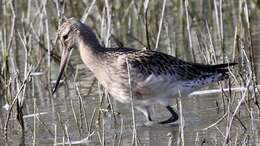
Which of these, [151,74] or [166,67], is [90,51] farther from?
[166,67]

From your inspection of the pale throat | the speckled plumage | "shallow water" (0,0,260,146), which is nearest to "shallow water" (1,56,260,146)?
"shallow water" (0,0,260,146)

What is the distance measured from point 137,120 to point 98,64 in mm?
802

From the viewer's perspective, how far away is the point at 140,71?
873 cm

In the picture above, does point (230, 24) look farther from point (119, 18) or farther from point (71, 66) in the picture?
point (71, 66)

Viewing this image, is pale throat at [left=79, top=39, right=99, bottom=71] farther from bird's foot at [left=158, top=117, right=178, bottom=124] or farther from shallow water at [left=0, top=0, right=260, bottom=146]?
bird's foot at [left=158, top=117, right=178, bottom=124]

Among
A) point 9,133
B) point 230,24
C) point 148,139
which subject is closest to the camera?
point 148,139

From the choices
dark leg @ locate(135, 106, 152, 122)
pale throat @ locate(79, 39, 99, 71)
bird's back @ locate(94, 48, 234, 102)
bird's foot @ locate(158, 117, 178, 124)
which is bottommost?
bird's foot @ locate(158, 117, 178, 124)

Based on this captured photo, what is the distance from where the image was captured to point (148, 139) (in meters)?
8.16

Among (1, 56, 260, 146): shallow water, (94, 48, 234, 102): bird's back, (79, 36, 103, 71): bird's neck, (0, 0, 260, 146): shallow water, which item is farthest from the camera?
(79, 36, 103, 71): bird's neck

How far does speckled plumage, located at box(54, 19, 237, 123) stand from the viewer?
8.70 m

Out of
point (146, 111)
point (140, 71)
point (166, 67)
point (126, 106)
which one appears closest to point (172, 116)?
point (146, 111)

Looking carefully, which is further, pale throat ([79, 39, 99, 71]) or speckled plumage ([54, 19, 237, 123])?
pale throat ([79, 39, 99, 71])

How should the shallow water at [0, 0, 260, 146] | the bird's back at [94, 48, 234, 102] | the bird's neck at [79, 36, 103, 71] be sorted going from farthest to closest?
the bird's neck at [79, 36, 103, 71] < the bird's back at [94, 48, 234, 102] < the shallow water at [0, 0, 260, 146]

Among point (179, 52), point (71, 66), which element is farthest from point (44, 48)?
point (179, 52)
